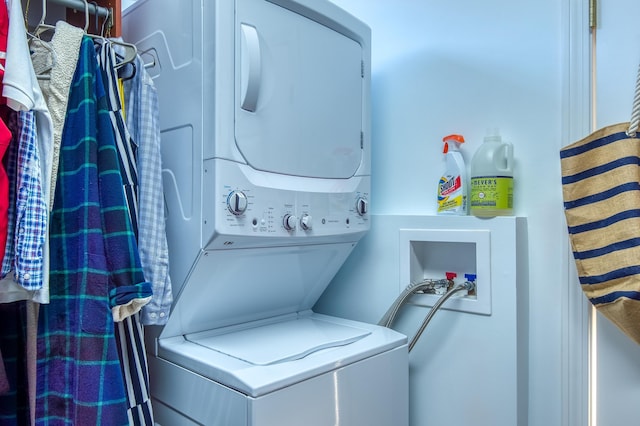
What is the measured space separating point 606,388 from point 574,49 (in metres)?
1.11

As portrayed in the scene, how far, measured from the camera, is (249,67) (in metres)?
1.32

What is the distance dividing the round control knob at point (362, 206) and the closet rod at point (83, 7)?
3.48ft

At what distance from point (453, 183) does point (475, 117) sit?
273 mm

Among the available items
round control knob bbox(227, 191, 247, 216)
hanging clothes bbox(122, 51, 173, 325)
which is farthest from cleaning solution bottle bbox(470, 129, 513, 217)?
hanging clothes bbox(122, 51, 173, 325)

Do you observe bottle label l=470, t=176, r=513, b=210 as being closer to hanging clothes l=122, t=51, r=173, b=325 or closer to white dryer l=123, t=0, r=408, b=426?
white dryer l=123, t=0, r=408, b=426

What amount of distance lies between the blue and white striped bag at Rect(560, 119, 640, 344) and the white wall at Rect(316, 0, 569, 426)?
0.13m

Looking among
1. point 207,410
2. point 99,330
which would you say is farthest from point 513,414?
point 99,330

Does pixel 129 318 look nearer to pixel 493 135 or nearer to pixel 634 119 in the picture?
pixel 493 135

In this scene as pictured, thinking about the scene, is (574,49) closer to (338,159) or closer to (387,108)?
(387,108)

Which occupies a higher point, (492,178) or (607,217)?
(492,178)

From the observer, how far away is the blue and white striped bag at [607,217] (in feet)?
4.13

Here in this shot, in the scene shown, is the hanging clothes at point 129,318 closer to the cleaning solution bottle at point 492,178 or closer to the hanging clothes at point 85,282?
the hanging clothes at point 85,282

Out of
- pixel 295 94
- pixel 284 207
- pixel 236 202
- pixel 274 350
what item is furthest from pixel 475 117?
pixel 274 350

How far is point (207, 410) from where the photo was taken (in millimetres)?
1246
